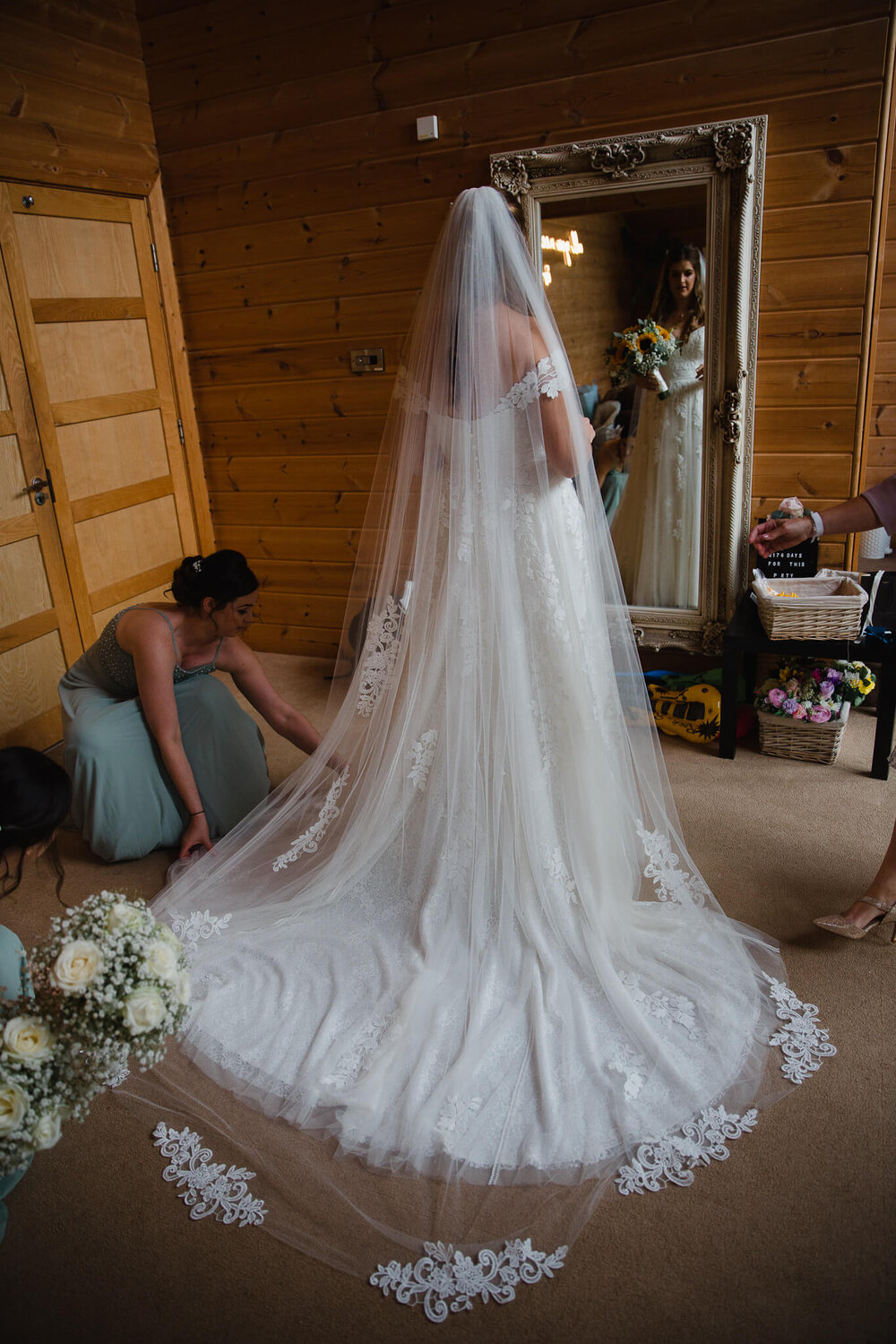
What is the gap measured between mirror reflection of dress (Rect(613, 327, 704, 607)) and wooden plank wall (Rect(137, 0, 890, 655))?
0.23 metres

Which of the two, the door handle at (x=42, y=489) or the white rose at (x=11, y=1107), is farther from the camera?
the door handle at (x=42, y=489)

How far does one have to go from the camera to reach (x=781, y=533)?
8.11 feet

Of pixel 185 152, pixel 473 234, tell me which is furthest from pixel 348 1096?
pixel 185 152

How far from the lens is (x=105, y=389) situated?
146 inches

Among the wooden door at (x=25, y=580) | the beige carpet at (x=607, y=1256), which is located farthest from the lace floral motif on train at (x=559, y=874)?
the wooden door at (x=25, y=580)

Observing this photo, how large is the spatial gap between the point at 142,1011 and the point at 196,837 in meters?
1.40

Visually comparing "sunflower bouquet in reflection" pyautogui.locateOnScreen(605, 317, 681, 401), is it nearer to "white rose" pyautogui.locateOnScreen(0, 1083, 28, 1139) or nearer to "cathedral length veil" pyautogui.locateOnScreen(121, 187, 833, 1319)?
"cathedral length veil" pyautogui.locateOnScreen(121, 187, 833, 1319)

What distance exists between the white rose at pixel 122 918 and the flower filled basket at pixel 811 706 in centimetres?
226

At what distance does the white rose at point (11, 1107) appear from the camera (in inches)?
44.7

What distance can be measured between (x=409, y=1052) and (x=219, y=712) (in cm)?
128

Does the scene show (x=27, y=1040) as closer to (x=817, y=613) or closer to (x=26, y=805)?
(x=26, y=805)

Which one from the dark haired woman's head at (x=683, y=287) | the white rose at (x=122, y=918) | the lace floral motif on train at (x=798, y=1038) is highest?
the dark haired woman's head at (x=683, y=287)

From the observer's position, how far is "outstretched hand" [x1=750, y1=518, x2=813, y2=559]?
2.43 m

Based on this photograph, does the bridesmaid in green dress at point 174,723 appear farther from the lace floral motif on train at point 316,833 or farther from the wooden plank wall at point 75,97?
the wooden plank wall at point 75,97
